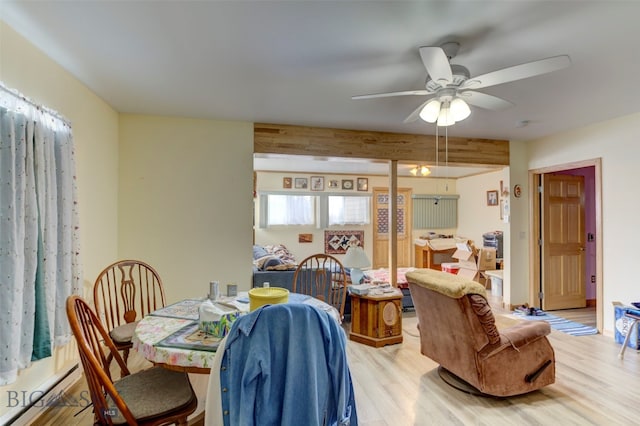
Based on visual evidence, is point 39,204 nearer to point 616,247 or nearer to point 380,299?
point 380,299

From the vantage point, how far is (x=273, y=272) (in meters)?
3.91

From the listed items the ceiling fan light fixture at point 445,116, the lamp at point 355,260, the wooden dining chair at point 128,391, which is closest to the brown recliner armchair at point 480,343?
the lamp at point 355,260

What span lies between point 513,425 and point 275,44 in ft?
9.31

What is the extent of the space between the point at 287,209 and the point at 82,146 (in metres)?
4.60

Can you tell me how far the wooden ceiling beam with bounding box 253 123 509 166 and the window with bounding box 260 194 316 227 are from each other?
3144 mm

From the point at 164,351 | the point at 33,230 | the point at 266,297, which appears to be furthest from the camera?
the point at 33,230

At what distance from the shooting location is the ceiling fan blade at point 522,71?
68.5 inches

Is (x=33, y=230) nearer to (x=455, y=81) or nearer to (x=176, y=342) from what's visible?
(x=176, y=342)

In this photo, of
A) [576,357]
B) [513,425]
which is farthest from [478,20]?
[576,357]

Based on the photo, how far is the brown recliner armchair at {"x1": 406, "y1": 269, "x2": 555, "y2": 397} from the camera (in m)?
2.31

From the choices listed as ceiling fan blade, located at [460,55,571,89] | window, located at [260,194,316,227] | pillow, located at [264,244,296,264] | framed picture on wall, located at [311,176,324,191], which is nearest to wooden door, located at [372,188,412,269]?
framed picture on wall, located at [311,176,324,191]

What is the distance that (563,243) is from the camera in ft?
16.0

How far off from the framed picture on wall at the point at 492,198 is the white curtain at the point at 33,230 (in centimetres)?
708

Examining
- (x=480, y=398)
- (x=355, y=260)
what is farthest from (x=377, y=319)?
(x=480, y=398)
